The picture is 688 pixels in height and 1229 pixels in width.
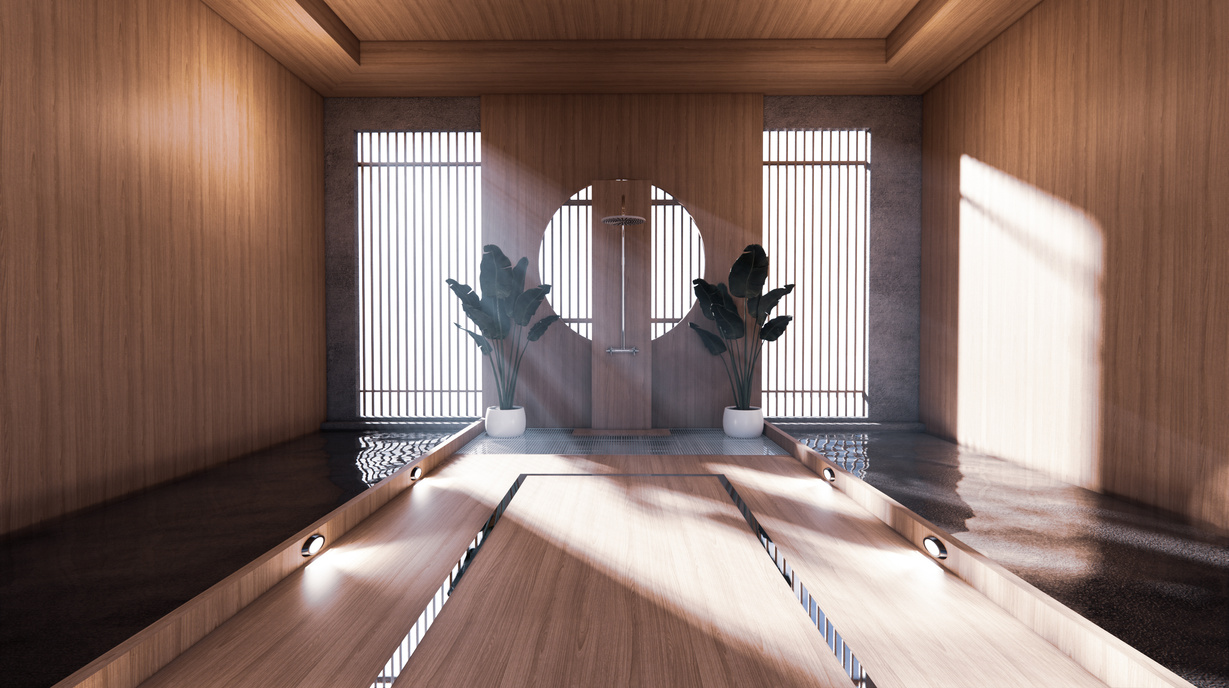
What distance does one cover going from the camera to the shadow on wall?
357 cm

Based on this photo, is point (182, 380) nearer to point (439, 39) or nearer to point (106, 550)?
point (106, 550)

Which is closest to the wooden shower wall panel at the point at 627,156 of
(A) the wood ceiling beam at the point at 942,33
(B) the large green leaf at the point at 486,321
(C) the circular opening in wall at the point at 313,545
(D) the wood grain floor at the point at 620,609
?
(B) the large green leaf at the point at 486,321

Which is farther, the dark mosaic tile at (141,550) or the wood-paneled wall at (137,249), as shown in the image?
the wood-paneled wall at (137,249)

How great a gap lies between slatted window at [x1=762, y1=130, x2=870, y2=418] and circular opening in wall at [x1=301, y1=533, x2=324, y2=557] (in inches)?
163

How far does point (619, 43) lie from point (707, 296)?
213cm

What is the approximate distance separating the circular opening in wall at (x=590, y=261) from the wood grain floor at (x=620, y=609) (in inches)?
115

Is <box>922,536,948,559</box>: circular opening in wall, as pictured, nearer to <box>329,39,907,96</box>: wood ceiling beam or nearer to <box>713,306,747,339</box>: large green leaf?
<box>713,306,747,339</box>: large green leaf

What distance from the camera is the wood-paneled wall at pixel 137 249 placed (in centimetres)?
277

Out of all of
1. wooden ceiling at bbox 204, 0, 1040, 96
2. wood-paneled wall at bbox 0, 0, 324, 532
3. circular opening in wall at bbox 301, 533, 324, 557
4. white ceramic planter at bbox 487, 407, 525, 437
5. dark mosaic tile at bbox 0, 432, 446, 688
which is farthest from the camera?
white ceramic planter at bbox 487, 407, 525, 437

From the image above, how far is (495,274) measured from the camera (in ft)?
16.1

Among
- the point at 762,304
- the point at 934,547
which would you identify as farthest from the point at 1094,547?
the point at 762,304

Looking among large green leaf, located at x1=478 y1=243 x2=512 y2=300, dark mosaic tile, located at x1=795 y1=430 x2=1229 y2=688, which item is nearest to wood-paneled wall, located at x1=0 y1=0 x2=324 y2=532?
large green leaf, located at x1=478 y1=243 x2=512 y2=300

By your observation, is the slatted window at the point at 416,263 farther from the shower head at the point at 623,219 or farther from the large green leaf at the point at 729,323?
the large green leaf at the point at 729,323

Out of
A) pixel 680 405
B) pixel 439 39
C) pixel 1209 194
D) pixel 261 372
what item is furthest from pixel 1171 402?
pixel 261 372
